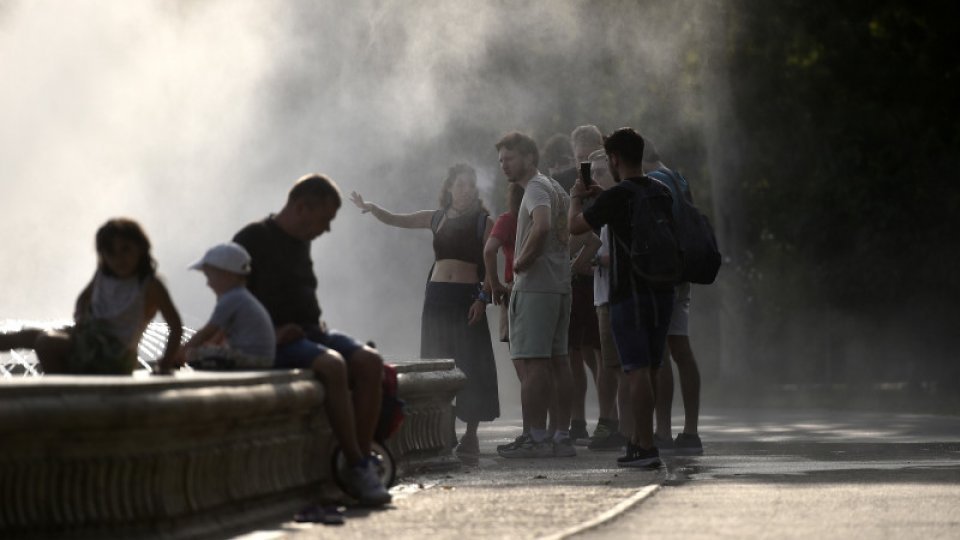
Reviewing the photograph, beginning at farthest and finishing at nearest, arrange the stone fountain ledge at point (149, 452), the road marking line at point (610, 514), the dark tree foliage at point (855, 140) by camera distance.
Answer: the dark tree foliage at point (855, 140) < the road marking line at point (610, 514) < the stone fountain ledge at point (149, 452)

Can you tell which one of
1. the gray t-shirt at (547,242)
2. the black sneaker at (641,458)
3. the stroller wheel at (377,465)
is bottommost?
the stroller wheel at (377,465)

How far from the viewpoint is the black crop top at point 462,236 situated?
1254cm

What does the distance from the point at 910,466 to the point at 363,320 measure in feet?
53.2

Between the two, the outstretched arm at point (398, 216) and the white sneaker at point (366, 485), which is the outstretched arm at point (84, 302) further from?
the outstretched arm at point (398, 216)

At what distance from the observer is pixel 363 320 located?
2666 centimetres

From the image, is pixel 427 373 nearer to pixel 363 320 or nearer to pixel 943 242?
pixel 363 320

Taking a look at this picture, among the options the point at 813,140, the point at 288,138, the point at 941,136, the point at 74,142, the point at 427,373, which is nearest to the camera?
the point at 427,373

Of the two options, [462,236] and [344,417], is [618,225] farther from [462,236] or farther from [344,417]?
[344,417]

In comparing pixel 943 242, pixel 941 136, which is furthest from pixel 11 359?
pixel 943 242

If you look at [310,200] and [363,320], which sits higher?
[363,320]

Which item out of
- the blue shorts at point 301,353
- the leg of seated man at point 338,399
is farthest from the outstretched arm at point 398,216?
the leg of seated man at point 338,399

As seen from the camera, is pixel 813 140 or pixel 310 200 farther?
pixel 813 140

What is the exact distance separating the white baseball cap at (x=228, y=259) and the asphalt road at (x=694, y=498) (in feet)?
3.27

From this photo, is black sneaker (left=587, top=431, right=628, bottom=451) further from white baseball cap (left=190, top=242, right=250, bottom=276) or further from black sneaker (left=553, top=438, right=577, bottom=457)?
white baseball cap (left=190, top=242, right=250, bottom=276)
